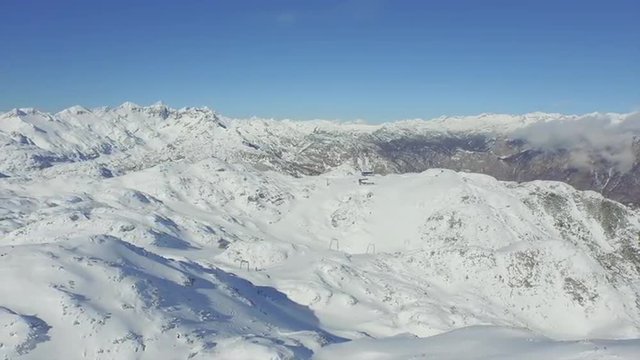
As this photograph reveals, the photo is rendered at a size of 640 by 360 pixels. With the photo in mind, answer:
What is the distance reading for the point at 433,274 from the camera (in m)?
164

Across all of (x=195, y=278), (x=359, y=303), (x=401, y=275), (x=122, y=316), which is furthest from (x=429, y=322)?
(x=122, y=316)

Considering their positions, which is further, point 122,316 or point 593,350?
point 122,316

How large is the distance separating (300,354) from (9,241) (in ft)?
440

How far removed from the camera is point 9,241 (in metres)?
155

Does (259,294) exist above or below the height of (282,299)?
below

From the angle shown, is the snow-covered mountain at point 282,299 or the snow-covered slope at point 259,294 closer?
the snow-covered mountain at point 282,299

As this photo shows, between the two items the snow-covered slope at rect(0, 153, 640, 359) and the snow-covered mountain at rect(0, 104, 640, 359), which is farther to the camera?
the snow-covered slope at rect(0, 153, 640, 359)

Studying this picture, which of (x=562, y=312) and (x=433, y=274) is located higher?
(x=433, y=274)

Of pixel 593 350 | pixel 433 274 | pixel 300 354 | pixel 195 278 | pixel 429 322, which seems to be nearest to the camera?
pixel 593 350

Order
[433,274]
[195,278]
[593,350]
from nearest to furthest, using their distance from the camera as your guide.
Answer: [593,350], [195,278], [433,274]

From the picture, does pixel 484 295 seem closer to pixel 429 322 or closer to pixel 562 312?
pixel 562 312

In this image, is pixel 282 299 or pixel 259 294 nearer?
pixel 259 294

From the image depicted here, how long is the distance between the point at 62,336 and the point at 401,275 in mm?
119826

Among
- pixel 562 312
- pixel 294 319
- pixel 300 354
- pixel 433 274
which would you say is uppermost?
pixel 433 274
